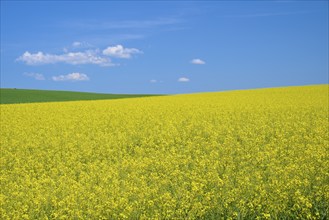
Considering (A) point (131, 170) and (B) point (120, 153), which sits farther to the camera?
(B) point (120, 153)

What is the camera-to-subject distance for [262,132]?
14438 millimetres

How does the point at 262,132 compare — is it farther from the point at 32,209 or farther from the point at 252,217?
the point at 32,209

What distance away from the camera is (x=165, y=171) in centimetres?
966

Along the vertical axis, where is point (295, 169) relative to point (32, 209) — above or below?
above

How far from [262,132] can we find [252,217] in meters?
8.05

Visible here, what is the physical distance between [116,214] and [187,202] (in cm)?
130

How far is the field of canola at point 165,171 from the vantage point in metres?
7.09

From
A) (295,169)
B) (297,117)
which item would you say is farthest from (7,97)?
(295,169)

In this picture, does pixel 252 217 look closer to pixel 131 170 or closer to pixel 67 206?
pixel 67 206

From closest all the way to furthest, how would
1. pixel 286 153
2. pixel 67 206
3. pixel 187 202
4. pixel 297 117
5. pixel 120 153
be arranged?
1. pixel 187 202
2. pixel 67 206
3. pixel 286 153
4. pixel 120 153
5. pixel 297 117

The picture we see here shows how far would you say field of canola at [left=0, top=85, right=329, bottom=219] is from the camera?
7.09 m

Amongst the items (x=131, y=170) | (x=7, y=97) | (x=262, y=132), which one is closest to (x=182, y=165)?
(x=131, y=170)

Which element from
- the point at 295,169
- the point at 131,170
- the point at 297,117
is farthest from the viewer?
the point at 297,117

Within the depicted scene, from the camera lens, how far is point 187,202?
7.19m
